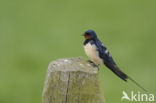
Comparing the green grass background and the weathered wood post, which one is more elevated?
the green grass background

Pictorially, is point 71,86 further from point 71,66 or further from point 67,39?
point 67,39

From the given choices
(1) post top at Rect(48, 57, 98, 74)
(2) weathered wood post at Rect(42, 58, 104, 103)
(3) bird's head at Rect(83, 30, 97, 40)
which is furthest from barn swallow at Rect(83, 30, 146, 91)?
(2) weathered wood post at Rect(42, 58, 104, 103)

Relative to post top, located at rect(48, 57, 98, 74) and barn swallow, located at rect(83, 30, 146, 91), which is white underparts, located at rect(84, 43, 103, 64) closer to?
barn swallow, located at rect(83, 30, 146, 91)

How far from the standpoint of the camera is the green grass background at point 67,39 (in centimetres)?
777

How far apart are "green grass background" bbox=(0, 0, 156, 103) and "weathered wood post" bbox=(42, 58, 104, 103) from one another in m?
3.56

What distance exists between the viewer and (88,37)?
481 cm

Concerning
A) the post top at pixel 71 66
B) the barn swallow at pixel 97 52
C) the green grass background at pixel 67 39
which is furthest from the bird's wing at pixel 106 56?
the green grass background at pixel 67 39

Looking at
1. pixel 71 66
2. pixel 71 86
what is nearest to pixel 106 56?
pixel 71 66

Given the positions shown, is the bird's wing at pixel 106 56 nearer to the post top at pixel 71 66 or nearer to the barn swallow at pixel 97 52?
the barn swallow at pixel 97 52

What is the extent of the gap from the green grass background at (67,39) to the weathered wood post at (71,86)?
11.7 feet

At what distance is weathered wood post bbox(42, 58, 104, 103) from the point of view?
3.66 m

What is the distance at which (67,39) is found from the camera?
9.30m

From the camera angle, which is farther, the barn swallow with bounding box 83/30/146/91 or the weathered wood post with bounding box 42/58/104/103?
the barn swallow with bounding box 83/30/146/91

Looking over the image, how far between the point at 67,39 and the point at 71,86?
5662mm
